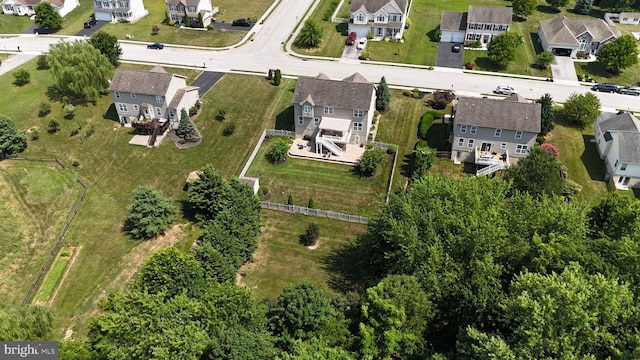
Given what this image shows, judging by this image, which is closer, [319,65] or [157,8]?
[319,65]

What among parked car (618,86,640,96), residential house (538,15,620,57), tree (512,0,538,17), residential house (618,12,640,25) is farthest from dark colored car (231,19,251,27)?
residential house (618,12,640,25)

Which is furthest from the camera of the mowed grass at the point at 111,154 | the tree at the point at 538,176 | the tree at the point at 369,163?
the tree at the point at 369,163

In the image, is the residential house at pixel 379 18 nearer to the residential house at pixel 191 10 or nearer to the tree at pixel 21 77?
the residential house at pixel 191 10

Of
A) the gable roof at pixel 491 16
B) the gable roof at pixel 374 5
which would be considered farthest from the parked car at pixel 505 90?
the gable roof at pixel 374 5

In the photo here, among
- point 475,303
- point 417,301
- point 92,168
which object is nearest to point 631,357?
point 475,303

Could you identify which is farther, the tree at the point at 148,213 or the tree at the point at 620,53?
the tree at the point at 620,53

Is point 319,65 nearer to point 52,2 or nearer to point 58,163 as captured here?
point 58,163

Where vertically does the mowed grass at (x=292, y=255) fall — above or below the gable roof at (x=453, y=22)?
below
